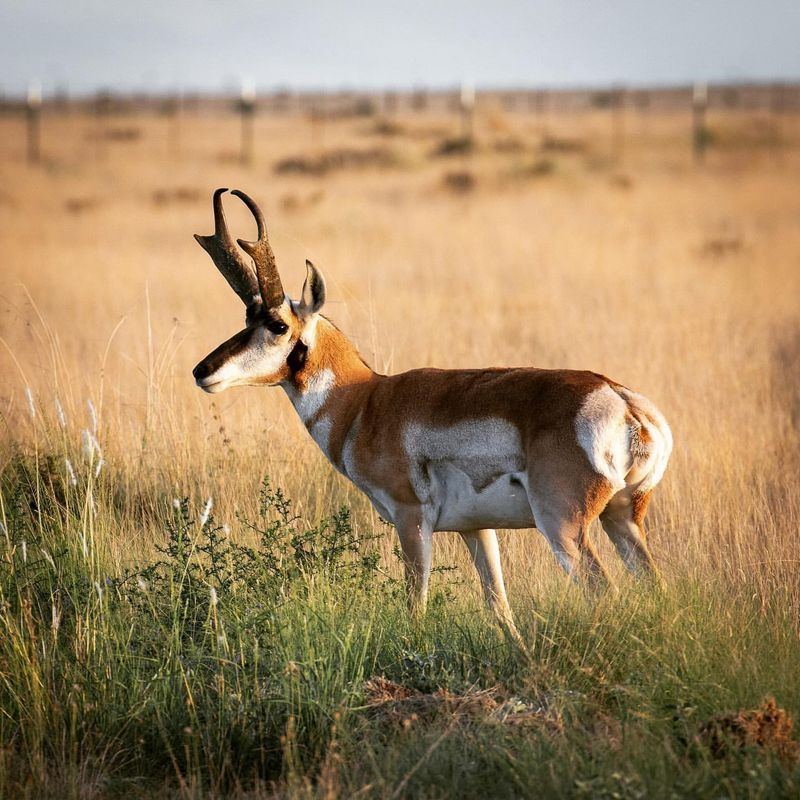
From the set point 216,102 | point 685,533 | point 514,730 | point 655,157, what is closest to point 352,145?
point 655,157

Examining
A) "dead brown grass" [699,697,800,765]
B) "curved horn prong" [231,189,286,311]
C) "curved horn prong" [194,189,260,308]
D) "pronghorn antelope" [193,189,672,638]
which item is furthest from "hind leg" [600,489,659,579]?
"curved horn prong" [194,189,260,308]

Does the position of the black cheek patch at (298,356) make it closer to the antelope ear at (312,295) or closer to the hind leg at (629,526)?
the antelope ear at (312,295)

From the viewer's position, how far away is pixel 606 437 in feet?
17.9

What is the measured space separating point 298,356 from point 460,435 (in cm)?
115

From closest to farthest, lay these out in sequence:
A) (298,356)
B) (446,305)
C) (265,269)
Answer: (265,269) < (298,356) < (446,305)

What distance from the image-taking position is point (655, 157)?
4075 cm

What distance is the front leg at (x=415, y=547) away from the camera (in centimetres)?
589

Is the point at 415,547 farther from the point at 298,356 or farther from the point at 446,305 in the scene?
the point at 446,305

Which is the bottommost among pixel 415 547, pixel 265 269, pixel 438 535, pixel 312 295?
pixel 438 535

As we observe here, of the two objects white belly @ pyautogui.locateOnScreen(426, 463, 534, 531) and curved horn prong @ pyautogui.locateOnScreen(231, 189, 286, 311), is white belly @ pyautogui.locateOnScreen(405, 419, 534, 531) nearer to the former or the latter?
white belly @ pyautogui.locateOnScreen(426, 463, 534, 531)

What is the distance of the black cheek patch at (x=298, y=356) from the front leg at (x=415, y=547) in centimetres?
109

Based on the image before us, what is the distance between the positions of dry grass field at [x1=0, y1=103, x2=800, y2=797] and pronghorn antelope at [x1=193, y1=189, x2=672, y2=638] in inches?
13.6

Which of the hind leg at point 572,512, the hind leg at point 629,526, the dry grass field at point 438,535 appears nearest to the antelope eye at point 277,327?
the dry grass field at point 438,535

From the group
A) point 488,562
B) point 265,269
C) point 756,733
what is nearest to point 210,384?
point 265,269
